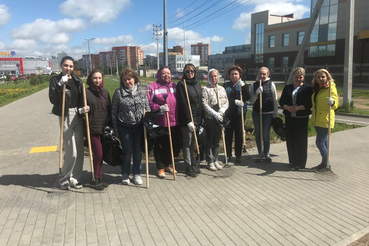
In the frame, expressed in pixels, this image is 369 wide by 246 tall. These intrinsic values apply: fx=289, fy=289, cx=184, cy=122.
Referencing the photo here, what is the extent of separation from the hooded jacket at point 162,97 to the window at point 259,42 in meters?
50.0

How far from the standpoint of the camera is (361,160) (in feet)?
18.9

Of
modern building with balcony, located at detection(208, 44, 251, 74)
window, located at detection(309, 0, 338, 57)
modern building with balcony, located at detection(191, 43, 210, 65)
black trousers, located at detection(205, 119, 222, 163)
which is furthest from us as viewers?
modern building with balcony, located at detection(191, 43, 210, 65)

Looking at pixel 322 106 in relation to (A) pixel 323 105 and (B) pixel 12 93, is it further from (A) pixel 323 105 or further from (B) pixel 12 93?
(B) pixel 12 93

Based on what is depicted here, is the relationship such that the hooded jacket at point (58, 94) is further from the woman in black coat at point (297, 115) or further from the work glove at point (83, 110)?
the woman in black coat at point (297, 115)

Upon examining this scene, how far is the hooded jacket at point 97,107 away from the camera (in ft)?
13.7

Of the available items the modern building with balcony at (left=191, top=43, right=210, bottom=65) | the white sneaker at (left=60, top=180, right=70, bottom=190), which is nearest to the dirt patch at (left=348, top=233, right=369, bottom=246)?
the white sneaker at (left=60, top=180, right=70, bottom=190)

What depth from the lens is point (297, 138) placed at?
5105mm

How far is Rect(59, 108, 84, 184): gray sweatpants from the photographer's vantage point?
13.6 ft

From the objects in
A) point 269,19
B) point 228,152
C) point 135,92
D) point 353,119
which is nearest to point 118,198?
point 135,92

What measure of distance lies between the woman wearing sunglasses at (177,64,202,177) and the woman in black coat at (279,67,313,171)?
1521 millimetres

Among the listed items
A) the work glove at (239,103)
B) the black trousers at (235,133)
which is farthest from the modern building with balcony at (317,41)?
the work glove at (239,103)

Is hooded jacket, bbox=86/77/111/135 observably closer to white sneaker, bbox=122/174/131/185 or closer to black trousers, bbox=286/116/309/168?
white sneaker, bbox=122/174/131/185

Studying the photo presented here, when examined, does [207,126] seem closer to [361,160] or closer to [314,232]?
[314,232]

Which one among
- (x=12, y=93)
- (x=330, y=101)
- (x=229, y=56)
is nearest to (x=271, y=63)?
(x=12, y=93)
